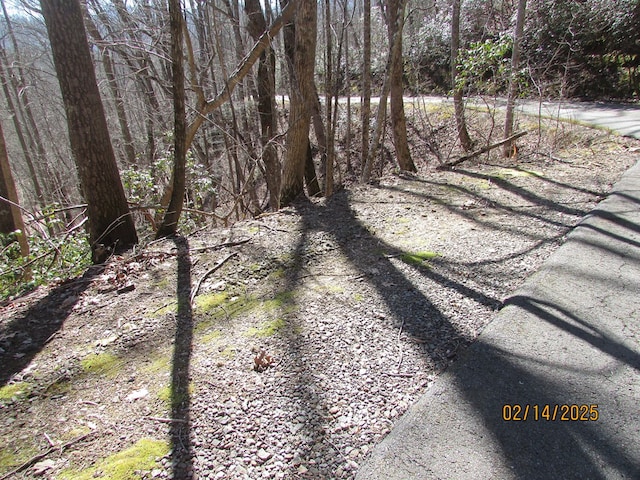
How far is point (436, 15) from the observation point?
1864cm

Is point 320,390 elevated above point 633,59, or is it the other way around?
point 633,59

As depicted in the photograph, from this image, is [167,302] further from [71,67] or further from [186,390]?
[71,67]

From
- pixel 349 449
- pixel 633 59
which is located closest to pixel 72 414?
pixel 349 449

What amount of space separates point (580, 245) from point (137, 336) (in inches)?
156

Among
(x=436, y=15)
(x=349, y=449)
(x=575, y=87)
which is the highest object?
(x=436, y=15)

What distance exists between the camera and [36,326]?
9.66 feet

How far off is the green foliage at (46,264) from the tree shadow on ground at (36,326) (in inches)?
18.5

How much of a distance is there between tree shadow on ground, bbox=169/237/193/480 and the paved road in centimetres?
83

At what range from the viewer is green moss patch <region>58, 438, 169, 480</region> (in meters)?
1.73

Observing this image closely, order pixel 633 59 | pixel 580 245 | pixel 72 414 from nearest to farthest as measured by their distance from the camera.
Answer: pixel 72 414, pixel 580 245, pixel 633 59

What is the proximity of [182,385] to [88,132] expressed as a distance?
303 centimetres

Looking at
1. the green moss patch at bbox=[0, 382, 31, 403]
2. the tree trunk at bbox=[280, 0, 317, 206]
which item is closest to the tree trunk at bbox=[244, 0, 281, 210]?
the tree trunk at bbox=[280, 0, 317, 206]

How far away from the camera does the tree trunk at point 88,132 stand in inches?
147

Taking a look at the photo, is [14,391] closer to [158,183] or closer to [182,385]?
[182,385]
